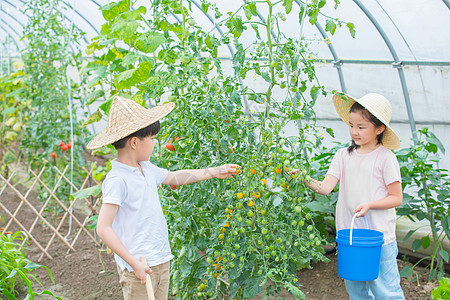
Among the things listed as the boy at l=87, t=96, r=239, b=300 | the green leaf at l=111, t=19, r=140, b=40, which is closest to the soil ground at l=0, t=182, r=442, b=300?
the boy at l=87, t=96, r=239, b=300

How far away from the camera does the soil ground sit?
9.53 feet

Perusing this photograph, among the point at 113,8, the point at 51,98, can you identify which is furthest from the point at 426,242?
the point at 51,98

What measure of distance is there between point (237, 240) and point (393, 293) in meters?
0.71

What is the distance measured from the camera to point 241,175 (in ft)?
6.59

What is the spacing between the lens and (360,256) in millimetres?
1915

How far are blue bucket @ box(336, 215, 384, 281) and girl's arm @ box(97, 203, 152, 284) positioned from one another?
30.9 inches

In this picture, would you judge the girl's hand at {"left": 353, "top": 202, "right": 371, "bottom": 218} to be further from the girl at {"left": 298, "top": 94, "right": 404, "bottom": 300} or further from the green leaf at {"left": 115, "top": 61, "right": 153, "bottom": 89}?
the green leaf at {"left": 115, "top": 61, "right": 153, "bottom": 89}

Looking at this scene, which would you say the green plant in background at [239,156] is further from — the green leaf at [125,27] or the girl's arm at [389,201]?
the green leaf at [125,27]

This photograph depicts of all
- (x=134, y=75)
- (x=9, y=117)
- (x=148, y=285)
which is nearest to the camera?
(x=148, y=285)

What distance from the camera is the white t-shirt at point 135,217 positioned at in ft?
5.84

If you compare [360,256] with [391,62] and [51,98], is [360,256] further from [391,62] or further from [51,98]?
[51,98]

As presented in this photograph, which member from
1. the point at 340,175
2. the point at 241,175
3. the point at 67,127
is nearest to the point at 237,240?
the point at 241,175

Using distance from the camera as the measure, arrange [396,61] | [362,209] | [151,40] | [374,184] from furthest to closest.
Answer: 1. [396,61]
2. [151,40]
3. [374,184]
4. [362,209]

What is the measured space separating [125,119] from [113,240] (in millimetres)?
463
